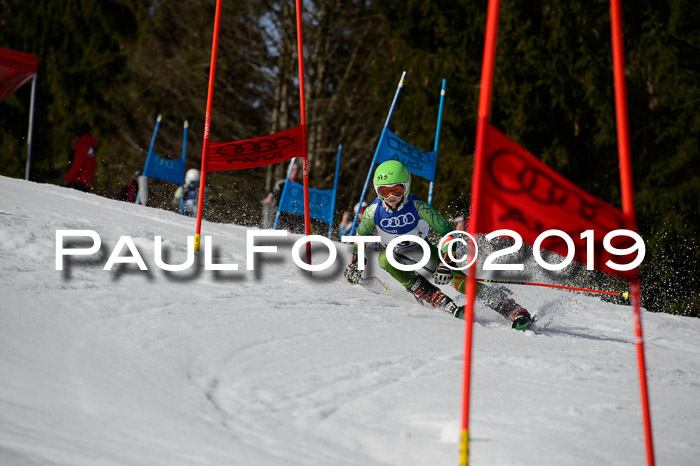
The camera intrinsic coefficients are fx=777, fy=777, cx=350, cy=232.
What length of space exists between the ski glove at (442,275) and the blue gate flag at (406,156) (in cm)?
429

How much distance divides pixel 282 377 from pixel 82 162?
371 inches

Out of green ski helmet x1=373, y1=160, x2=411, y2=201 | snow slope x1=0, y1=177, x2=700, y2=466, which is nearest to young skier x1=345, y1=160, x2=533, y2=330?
green ski helmet x1=373, y1=160, x2=411, y2=201

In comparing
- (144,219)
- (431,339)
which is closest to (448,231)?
(431,339)

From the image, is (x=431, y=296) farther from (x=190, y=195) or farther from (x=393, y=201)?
(x=190, y=195)

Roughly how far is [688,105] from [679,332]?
26.3 feet

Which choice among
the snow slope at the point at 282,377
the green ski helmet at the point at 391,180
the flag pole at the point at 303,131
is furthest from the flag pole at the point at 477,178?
the flag pole at the point at 303,131

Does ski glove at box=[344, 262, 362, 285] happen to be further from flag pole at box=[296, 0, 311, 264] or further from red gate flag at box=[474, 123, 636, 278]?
red gate flag at box=[474, 123, 636, 278]

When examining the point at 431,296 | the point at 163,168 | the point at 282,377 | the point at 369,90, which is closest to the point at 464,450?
the point at 282,377

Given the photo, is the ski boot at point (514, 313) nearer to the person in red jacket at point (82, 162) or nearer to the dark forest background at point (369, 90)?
the dark forest background at point (369, 90)

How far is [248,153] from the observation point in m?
7.14

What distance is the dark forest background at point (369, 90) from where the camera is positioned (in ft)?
48.7

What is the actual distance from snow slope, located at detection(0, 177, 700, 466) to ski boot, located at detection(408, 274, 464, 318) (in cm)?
11

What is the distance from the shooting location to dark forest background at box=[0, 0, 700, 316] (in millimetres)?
14836

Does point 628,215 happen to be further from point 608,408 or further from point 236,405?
point 236,405
